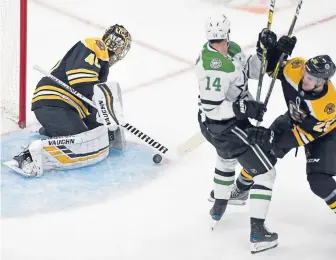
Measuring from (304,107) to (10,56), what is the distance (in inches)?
83.1

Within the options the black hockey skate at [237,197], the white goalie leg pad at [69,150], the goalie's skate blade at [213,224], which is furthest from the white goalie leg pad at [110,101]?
the goalie's skate blade at [213,224]

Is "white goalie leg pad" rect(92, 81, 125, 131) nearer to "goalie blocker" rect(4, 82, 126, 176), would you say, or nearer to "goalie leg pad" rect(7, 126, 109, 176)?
"goalie blocker" rect(4, 82, 126, 176)

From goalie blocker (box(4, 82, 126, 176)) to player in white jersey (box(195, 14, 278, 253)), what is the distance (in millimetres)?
692

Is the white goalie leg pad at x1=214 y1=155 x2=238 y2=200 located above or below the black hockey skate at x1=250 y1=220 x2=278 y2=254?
above

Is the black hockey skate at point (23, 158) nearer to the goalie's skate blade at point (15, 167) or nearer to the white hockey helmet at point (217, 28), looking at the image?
the goalie's skate blade at point (15, 167)

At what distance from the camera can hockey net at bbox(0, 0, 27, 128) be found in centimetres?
447

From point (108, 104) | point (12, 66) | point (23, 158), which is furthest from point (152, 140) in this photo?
point (12, 66)

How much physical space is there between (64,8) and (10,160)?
2602 millimetres

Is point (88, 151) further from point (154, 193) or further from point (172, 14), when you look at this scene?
point (172, 14)

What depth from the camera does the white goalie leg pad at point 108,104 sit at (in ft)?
12.9

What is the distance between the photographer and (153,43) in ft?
19.0

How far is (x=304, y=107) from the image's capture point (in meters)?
3.26

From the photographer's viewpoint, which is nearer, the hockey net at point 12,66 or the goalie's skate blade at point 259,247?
the goalie's skate blade at point 259,247

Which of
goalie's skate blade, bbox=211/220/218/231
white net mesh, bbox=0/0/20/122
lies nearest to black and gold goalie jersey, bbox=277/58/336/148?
goalie's skate blade, bbox=211/220/218/231
